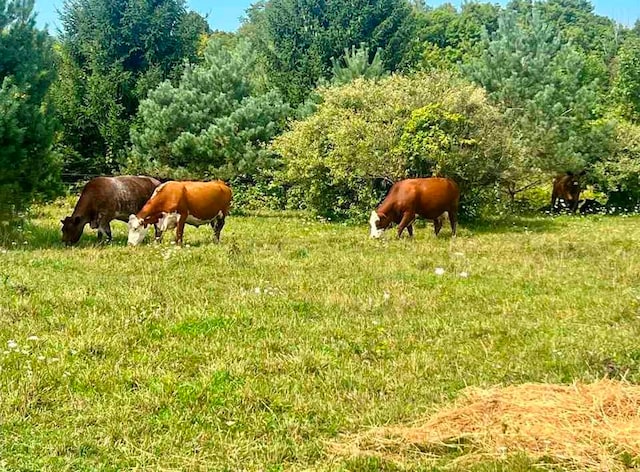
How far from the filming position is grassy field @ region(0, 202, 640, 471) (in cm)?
468

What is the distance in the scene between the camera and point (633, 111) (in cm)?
4050

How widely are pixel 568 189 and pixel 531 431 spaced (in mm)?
25677

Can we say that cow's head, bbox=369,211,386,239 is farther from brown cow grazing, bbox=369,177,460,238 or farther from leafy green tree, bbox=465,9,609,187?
leafy green tree, bbox=465,9,609,187

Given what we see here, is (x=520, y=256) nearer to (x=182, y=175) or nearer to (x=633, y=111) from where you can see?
(x=182, y=175)

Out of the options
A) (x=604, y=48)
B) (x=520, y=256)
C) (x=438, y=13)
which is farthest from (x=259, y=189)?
(x=604, y=48)

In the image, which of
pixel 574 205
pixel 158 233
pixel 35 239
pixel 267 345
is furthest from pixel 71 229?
pixel 574 205

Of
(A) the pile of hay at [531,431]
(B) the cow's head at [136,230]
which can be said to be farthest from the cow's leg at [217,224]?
(A) the pile of hay at [531,431]

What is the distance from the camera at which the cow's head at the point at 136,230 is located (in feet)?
45.8

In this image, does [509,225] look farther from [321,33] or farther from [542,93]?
[321,33]

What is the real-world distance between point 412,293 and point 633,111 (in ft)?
122

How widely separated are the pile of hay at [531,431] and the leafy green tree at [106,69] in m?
24.9

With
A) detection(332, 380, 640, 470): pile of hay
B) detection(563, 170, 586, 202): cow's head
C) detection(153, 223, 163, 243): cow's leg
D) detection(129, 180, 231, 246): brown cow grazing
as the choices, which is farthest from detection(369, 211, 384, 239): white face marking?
detection(563, 170, 586, 202): cow's head

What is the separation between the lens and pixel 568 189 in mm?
28219

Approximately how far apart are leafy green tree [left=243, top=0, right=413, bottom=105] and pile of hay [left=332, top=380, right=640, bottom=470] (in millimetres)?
29824
